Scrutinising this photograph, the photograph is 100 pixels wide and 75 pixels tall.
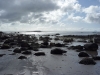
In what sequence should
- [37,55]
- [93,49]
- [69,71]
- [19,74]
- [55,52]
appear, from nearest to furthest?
[19,74]
[69,71]
[37,55]
[55,52]
[93,49]

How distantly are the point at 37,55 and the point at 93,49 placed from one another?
1818cm

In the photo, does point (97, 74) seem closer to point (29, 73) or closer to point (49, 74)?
point (49, 74)

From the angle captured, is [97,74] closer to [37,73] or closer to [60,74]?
[60,74]

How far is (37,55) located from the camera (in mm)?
37562

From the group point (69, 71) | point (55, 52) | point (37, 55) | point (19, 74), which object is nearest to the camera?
point (19, 74)

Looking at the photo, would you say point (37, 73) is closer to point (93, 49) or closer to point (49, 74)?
point (49, 74)

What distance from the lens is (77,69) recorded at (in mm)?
24656

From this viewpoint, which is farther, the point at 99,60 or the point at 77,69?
the point at 99,60

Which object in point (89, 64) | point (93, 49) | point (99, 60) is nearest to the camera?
point (89, 64)

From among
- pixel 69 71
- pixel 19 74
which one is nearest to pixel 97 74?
pixel 69 71

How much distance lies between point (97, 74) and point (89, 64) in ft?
18.0

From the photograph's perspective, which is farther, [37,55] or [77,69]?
[37,55]

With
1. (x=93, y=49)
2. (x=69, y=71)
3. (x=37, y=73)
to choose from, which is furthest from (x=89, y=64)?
(x=93, y=49)

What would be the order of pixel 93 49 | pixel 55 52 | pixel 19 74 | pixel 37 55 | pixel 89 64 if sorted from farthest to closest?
1. pixel 93 49
2. pixel 55 52
3. pixel 37 55
4. pixel 89 64
5. pixel 19 74
